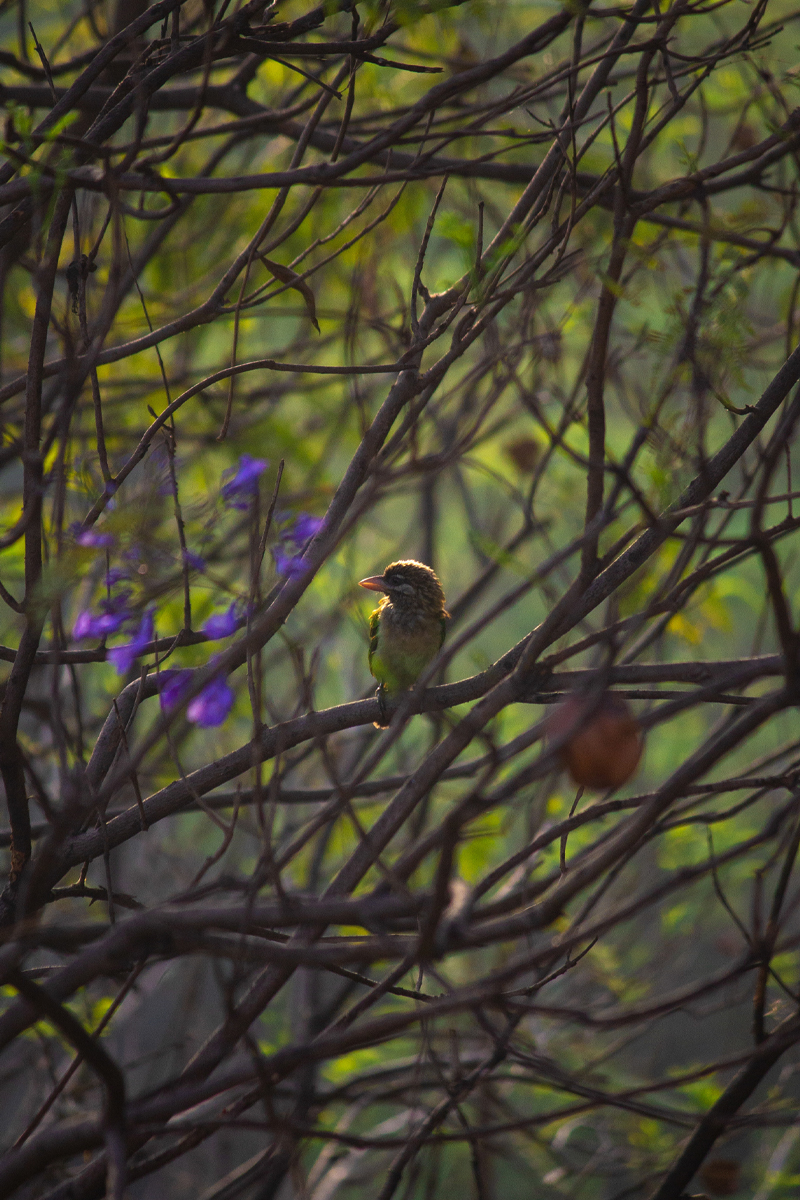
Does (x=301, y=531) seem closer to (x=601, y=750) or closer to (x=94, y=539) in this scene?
(x=94, y=539)

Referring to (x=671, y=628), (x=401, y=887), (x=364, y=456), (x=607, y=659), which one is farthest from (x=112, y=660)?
(x=671, y=628)

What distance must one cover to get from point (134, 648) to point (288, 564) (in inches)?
18.5

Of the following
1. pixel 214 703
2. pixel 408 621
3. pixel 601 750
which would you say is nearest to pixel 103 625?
pixel 214 703

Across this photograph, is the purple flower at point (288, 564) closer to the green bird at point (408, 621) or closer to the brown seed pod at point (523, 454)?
the green bird at point (408, 621)

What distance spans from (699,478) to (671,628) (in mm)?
1380

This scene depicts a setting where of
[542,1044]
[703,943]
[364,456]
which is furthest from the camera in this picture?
[703,943]

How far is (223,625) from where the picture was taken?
8.61ft

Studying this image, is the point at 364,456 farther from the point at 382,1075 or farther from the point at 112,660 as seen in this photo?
the point at 382,1075

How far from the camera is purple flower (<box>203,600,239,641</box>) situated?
2.57 metres

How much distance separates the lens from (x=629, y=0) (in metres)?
4.36

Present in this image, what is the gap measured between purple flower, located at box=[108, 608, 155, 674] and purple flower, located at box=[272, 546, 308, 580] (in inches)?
14.5

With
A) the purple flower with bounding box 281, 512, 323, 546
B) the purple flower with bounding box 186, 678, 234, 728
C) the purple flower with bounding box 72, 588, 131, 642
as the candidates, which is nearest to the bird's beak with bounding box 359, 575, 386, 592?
the purple flower with bounding box 281, 512, 323, 546

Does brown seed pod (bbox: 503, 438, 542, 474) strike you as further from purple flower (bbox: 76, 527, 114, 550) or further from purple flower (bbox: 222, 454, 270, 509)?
purple flower (bbox: 76, 527, 114, 550)

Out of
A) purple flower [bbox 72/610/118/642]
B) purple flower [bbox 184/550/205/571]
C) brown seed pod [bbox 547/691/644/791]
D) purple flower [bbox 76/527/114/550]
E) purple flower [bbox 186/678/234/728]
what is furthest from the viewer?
purple flower [bbox 186/678/234/728]
